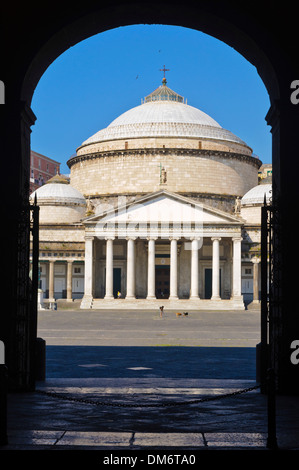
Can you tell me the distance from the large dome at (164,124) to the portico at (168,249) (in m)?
15.0

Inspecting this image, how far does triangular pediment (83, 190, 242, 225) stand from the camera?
218 feet

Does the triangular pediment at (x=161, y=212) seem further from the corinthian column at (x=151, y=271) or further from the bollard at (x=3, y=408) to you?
the bollard at (x=3, y=408)

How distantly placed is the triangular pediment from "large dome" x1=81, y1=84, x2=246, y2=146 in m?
14.0

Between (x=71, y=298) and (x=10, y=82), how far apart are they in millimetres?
59466

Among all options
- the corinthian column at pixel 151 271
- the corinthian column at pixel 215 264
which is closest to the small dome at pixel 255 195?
the corinthian column at pixel 215 264

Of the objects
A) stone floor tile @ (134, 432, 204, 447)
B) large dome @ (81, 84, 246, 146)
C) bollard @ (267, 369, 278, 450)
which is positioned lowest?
stone floor tile @ (134, 432, 204, 447)

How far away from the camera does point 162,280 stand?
70625 mm

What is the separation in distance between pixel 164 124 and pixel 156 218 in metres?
17.8

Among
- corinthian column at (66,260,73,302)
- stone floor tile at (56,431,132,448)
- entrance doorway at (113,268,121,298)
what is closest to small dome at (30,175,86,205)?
corinthian column at (66,260,73,302)

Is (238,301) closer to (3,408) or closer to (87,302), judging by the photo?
(87,302)

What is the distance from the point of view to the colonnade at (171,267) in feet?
212

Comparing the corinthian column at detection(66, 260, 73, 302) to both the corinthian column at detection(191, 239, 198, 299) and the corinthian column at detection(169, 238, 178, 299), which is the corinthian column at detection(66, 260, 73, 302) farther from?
the corinthian column at detection(191, 239, 198, 299)
